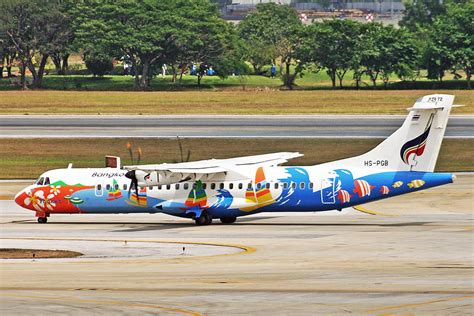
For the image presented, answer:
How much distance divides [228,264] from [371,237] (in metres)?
8.85

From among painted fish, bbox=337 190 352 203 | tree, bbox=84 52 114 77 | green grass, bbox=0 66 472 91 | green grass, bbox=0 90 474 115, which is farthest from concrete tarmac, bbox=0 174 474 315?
tree, bbox=84 52 114 77

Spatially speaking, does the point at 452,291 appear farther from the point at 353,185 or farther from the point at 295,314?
the point at 353,185

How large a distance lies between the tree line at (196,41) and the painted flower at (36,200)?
10208 centimetres

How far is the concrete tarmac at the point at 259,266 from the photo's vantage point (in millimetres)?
26234

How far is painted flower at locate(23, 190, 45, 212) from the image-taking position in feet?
167

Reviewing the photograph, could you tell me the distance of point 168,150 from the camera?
3073 inches

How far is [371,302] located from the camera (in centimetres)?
2627

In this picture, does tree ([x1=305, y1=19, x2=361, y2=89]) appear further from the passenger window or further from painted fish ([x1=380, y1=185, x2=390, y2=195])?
painted fish ([x1=380, y1=185, x2=390, y2=195])

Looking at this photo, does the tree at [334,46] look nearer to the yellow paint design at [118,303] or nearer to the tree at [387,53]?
the tree at [387,53]

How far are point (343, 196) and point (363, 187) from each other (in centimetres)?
92

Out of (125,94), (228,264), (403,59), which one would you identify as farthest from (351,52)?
(228,264)

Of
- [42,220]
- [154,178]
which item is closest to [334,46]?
[42,220]

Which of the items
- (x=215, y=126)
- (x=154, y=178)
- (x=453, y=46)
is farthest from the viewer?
(x=453, y=46)

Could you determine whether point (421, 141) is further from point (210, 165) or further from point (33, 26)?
point (33, 26)
